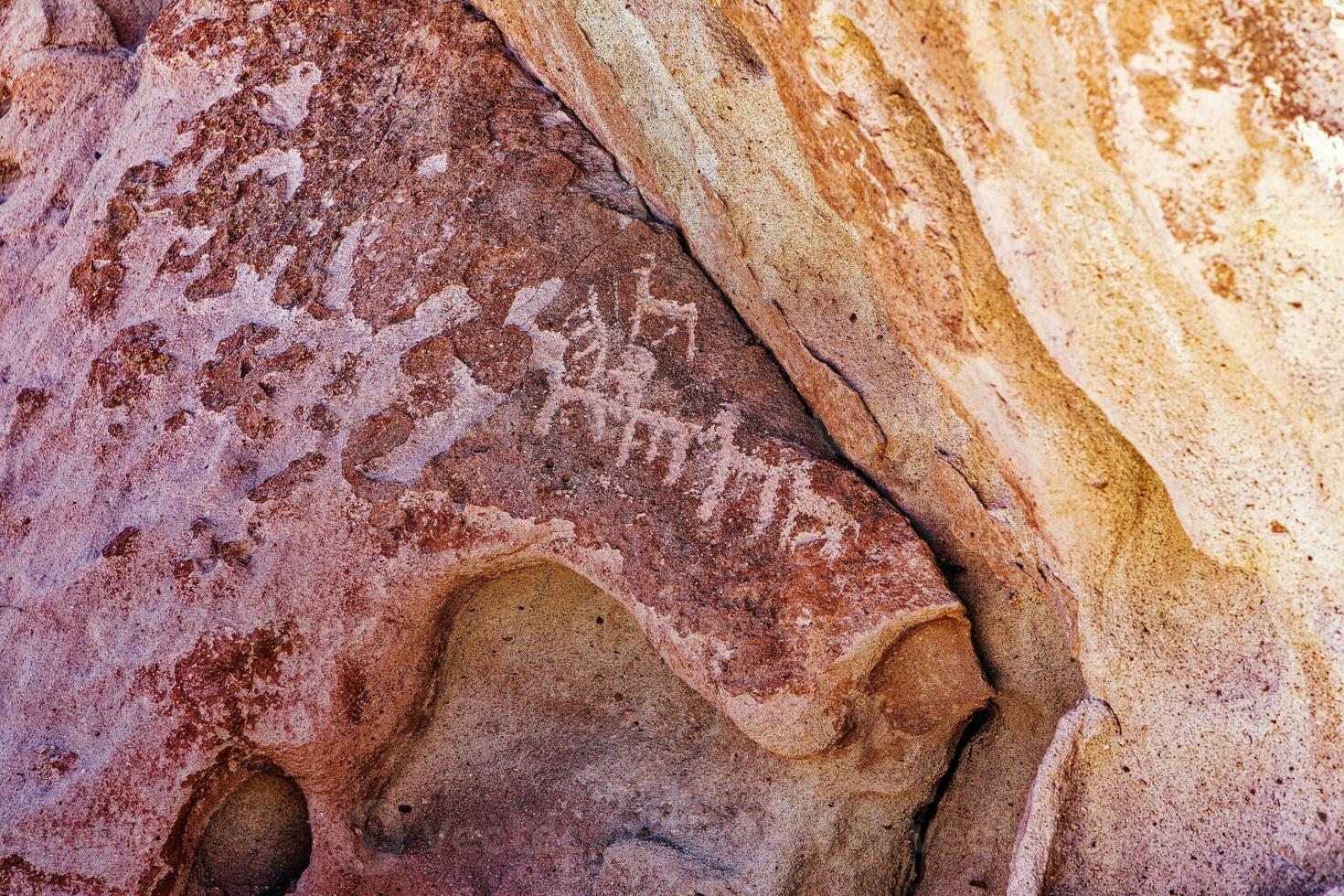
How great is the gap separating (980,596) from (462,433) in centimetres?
66

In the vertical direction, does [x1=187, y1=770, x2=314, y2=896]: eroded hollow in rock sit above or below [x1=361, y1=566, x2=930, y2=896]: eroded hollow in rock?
below

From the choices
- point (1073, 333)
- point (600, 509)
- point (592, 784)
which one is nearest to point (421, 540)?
point (600, 509)

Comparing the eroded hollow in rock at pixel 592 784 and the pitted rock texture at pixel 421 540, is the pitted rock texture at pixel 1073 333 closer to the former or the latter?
the pitted rock texture at pixel 421 540

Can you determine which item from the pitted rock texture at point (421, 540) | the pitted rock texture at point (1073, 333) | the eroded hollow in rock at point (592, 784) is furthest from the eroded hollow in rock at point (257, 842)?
the pitted rock texture at point (1073, 333)

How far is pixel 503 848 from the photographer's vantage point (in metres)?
1.51

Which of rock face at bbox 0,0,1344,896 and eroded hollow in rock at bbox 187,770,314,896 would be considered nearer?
rock face at bbox 0,0,1344,896

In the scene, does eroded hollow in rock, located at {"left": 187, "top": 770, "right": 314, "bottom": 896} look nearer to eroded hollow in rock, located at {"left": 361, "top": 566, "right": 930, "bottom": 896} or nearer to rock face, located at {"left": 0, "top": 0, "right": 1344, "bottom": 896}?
rock face, located at {"left": 0, "top": 0, "right": 1344, "bottom": 896}

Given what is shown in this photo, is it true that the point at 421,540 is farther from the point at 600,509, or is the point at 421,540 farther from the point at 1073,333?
the point at 1073,333

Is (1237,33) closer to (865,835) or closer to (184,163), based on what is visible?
(865,835)

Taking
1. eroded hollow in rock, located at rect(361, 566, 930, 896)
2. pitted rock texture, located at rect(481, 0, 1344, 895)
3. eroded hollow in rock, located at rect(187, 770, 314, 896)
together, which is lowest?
eroded hollow in rock, located at rect(187, 770, 314, 896)

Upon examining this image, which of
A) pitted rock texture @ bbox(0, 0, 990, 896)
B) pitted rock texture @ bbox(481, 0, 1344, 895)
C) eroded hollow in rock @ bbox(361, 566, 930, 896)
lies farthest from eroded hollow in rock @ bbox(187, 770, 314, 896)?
pitted rock texture @ bbox(481, 0, 1344, 895)

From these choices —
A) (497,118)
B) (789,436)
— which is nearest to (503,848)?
(789,436)

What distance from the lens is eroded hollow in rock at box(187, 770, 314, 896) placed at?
150 cm

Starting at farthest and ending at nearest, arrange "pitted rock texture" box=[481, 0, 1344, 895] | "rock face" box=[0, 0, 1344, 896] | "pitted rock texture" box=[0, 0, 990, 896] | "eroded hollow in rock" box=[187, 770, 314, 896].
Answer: "eroded hollow in rock" box=[187, 770, 314, 896]
"pitted rock texture" box=[0, 0, 990, 896]
"rock face" box=[0, 0, 1344, 896]
"pitted rock texture" box=[481, 0, 1344, 895]
